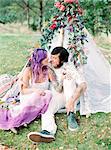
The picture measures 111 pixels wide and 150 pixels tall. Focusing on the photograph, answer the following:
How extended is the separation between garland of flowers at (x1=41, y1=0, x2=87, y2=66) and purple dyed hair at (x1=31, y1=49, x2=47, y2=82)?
744 mm

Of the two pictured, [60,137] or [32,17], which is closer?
[60,137]

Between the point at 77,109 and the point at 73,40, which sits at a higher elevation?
the point at 73,40

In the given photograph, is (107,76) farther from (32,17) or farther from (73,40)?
(32,17)

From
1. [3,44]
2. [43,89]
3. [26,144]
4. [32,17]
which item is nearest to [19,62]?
[3,44]

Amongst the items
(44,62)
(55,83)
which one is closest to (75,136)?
(55,83)

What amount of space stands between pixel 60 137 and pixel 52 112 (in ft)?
1.33

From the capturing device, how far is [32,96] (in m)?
6.21

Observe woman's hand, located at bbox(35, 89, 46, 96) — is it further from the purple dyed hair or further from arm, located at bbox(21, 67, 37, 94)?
the purple dyed hair

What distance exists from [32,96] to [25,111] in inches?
9.8

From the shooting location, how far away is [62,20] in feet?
23.4

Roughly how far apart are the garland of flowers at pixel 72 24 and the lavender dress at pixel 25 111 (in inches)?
41.4

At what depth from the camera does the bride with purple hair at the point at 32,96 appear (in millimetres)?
6234

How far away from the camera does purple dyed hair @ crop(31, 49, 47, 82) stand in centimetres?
638

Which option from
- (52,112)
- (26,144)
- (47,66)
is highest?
(47,66)
